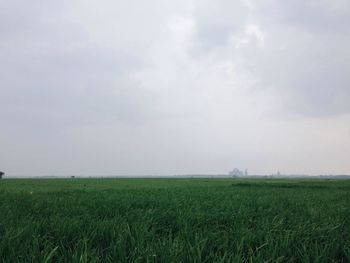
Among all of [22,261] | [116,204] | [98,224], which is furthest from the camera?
[116,204]

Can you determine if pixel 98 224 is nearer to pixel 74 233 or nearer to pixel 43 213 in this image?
pixel 74 233

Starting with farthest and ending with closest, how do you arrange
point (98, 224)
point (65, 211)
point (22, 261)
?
1. point (65, 211)
2. point (98, 224)
3. point (22, 261)

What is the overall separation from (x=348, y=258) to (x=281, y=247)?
835 mm

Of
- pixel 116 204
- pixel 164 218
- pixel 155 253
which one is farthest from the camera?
pixel 116 204

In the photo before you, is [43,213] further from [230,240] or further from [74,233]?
[230,240]

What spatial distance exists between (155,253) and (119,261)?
482 millimetres

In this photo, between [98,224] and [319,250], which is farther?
[98,224]

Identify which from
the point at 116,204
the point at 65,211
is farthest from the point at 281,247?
the point at 116,204

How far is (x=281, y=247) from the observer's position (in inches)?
160

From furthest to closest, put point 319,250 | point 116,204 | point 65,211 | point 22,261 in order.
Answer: point 116,204 → point 65,211 → point 319,250 → point 22,261

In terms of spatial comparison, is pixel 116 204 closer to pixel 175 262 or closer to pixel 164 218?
pixel 164 218

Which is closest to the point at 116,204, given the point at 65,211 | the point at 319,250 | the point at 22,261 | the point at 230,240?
the point at 65,211

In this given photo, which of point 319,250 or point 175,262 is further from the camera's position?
point 319,250

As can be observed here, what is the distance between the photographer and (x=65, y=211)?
7316 millimetres
